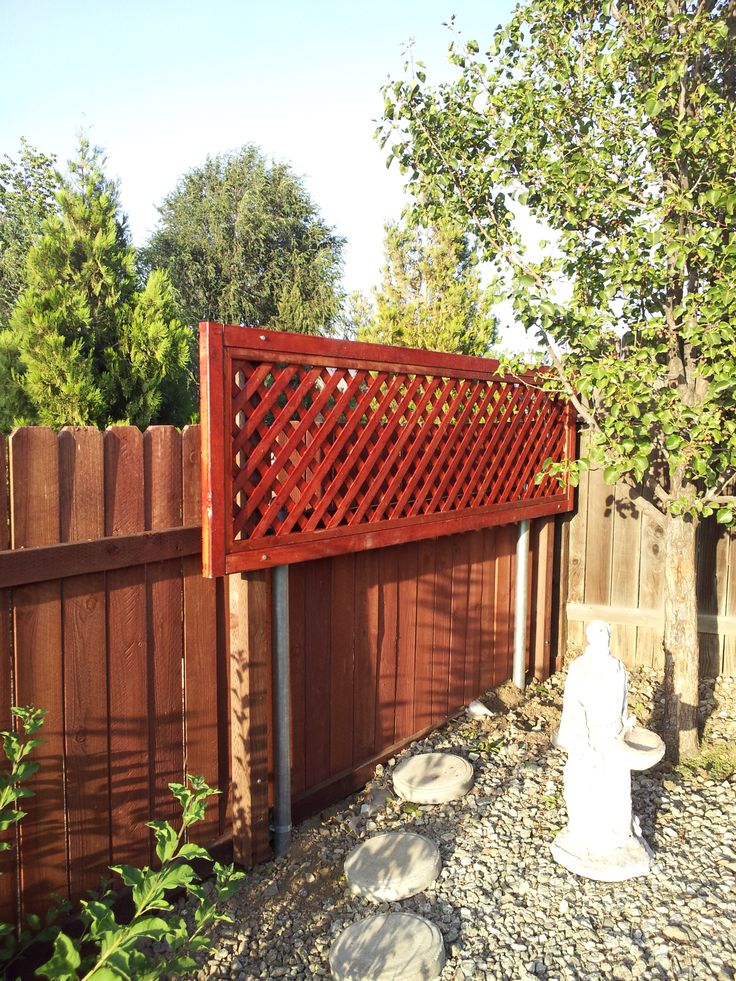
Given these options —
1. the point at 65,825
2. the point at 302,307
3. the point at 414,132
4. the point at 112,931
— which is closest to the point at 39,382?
the point at 414,132

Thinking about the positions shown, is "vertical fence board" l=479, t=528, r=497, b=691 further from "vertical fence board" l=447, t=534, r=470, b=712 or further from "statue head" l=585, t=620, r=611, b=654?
"statue head" l=585, t=620, r=611, b=654

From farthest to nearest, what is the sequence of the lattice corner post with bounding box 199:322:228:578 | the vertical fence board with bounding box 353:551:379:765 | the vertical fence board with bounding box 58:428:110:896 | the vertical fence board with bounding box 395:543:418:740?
the vertical fence board with bounding box 395:543:418:740 → the vertical fence board with bounding box 353:551:379:765 → the lattice corner post with bounding box 199:322:228:578 → the vertical fence board with bounding box 58:428:110:896

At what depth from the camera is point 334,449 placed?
3.07 m

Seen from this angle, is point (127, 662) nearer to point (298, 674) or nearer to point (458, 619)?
point (298, 674)

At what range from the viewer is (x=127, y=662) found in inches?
94.8

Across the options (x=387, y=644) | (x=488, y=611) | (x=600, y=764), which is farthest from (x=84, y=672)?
(x=488, y=611)

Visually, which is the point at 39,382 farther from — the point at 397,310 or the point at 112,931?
the point at 112,931

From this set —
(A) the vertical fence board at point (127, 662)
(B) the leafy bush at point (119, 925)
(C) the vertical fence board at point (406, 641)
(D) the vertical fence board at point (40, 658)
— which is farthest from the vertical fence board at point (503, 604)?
(D) the vertical fence board at point (40, 658)

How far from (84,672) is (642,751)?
2043 millimetres

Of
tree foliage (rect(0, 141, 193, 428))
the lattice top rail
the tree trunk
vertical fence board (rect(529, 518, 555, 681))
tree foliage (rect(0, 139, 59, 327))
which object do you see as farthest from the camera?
tree foliage (rect(0, 139, 59, 327))

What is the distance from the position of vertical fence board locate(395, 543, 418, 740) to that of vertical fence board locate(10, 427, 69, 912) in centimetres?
189

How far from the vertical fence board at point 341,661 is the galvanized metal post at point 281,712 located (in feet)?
1.32

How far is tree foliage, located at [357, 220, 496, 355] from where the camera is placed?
852cm

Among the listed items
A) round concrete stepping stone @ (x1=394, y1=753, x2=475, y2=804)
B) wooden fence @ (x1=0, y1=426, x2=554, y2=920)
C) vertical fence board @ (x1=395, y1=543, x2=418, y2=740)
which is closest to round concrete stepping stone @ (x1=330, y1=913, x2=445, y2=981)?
wooden fence @ (x1=0, y1=426, x2=554, y2=920)
